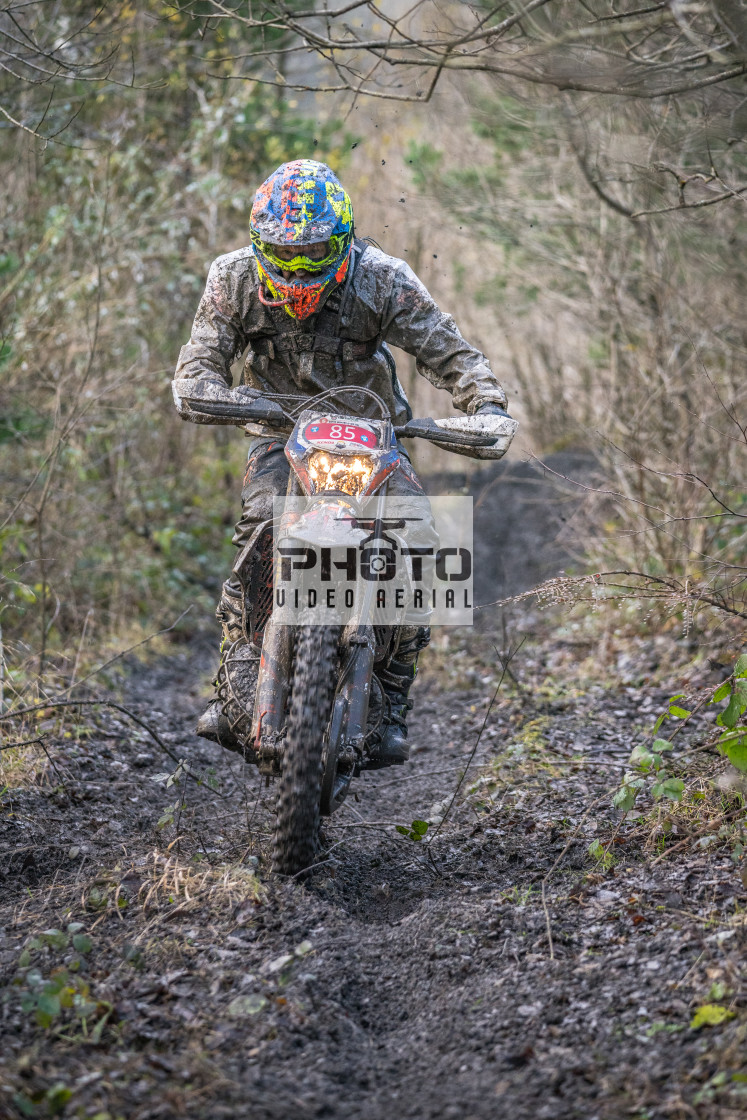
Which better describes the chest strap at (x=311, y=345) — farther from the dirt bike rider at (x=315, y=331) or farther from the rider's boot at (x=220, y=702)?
the rider's boot at (x=220, y=702)

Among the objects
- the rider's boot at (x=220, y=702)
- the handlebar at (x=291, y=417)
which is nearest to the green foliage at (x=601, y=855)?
the rider's boot at (x=220, y=702)

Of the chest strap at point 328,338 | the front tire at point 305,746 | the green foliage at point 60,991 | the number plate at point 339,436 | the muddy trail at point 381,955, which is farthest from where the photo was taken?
the chest strap at point 328,338

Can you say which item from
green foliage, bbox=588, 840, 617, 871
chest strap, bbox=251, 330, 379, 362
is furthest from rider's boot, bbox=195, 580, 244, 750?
green foliage, bbox=588, 840, 617, 871

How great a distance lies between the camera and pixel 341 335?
486cm

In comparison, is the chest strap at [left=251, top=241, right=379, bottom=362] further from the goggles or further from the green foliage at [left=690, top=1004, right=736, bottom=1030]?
the green foliage at [left=690, top=1004, right=736, bottom=1030]

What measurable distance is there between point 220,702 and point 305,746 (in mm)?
919

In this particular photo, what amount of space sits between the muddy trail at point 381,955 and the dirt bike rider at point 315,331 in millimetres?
671

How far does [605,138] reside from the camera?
27.4 feet

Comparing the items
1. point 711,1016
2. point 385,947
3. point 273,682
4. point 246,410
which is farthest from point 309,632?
point 711,1016

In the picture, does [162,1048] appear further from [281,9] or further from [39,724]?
[281,9]

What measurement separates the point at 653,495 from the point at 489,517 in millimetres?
5443

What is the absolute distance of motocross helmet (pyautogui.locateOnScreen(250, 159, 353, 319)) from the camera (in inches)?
170

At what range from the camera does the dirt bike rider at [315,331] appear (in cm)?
439

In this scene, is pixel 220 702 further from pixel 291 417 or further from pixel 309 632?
pixel 291 417
